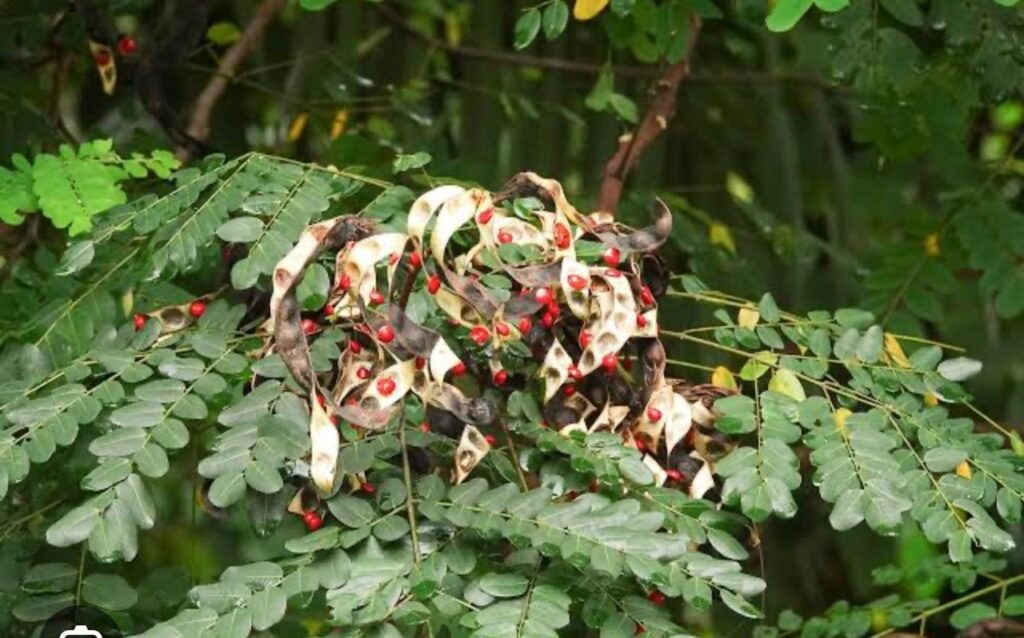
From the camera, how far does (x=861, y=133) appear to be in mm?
2010

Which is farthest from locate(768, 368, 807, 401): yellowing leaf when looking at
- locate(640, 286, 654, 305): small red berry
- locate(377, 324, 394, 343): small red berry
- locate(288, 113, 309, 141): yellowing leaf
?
locate(288, 113, 309, 141): yellowing leaf

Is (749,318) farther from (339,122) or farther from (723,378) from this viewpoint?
(339,122)

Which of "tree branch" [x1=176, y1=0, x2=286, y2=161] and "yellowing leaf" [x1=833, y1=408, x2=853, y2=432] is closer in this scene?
"yellowing leaf" [x1=833, y1=408, x2=853, y2=432]

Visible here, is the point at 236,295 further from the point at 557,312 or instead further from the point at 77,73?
the point at 77,73

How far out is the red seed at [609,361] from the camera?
1183mm

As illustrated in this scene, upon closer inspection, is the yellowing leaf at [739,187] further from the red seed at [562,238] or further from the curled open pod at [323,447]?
the curled open pod at [323,447]

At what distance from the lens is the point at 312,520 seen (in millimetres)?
1143

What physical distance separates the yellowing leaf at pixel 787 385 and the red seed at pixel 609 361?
185mm

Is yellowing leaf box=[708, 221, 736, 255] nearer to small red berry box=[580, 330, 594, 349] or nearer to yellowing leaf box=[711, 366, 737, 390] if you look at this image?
yellowing leaf box=[711, 366, 737, 390]

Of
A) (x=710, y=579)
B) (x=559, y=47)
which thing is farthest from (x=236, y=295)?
(x=559, y=47)

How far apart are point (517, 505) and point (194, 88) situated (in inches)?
44.6

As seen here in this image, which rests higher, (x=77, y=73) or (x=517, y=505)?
(x=517, y=505)

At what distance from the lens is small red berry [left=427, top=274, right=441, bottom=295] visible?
44.7 inches

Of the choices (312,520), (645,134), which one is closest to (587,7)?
(645,134)
